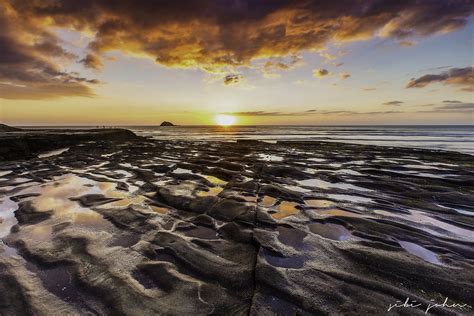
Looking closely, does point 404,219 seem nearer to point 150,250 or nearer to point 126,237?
point 150,250

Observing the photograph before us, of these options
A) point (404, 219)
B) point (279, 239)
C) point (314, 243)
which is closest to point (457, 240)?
point (404, 219)

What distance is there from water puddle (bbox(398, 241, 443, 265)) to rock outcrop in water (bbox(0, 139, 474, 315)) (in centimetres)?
3

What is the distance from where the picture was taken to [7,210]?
7477 millimetres

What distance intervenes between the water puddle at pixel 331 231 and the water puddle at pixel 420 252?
3.51ft

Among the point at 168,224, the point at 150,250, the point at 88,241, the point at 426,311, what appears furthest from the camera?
the point at 168,224

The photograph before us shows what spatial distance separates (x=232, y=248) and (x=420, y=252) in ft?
11.8

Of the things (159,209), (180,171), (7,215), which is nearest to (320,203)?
(159,209)

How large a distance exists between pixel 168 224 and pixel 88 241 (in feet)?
5.55

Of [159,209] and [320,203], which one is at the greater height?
[159,209]

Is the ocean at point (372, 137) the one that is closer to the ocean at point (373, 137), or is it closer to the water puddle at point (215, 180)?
the ocean at point (373, 137)

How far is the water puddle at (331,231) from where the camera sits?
18.9 ft

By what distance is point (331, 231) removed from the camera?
6.09m

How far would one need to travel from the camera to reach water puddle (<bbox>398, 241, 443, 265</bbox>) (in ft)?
15.7

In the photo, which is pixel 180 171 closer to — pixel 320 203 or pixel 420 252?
pixel 320 203
